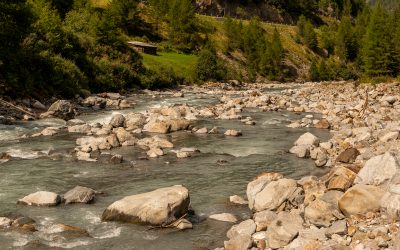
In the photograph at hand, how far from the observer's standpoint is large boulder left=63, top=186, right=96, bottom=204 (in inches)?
755

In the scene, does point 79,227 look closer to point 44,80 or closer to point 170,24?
point 44,80

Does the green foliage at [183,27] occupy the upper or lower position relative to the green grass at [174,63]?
upper

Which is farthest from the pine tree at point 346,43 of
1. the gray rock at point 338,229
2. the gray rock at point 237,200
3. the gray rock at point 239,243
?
the gray rock at point 239,243

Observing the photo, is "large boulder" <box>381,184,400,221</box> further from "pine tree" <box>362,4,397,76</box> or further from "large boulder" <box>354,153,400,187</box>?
"pine tree" <box>362,4,397,76</box>

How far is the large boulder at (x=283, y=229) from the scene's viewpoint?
14141mm

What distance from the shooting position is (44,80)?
5344 centimetres

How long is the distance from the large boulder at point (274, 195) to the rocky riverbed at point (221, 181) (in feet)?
0.14

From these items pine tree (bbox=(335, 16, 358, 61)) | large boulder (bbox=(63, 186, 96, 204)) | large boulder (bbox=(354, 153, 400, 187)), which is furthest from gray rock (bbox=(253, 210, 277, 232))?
pine tree (bbox=(335, 16, 358, 61))

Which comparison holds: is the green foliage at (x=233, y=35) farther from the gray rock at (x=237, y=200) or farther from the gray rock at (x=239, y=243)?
the gray rock at (x=239, y=243)

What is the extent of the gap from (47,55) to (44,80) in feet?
14.8

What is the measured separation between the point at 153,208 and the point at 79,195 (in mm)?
4441

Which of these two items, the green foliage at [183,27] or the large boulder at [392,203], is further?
the green foliage at [183,27]

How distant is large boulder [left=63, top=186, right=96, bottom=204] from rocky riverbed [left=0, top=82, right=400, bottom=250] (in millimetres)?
51

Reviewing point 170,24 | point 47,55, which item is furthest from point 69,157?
point 170,24
